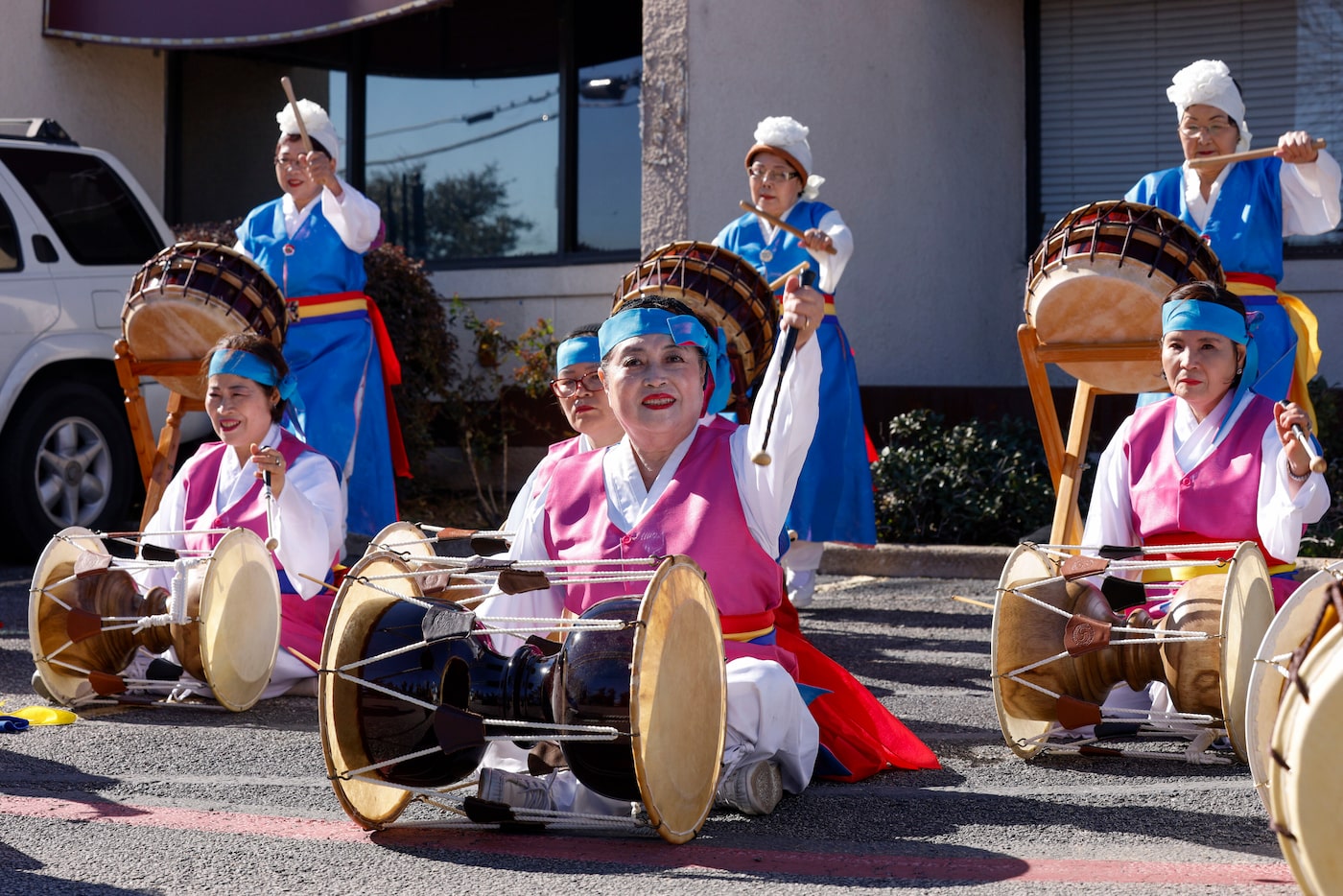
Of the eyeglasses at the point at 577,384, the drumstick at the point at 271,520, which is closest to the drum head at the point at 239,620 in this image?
the drumstick at the point at 271,520

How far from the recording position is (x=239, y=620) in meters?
4.55

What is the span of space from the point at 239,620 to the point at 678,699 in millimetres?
1857

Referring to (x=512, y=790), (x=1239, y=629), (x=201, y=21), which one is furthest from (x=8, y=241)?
(x=1239, y=629)

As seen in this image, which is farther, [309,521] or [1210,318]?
[309,521]

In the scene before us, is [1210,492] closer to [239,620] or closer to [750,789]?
[750,789]

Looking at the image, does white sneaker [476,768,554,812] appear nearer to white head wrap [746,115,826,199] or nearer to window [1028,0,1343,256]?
white head wrap [746,115,826,199]

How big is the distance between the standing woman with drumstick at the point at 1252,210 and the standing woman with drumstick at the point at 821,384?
145cm

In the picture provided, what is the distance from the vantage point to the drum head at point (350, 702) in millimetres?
3225

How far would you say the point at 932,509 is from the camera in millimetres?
7867

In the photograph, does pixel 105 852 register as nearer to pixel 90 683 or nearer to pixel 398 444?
pixel 90 683

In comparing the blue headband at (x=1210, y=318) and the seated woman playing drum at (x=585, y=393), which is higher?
the blue headband at (x=1210, y=318)

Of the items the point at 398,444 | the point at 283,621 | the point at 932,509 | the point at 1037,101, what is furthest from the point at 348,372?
the point at 1037,101

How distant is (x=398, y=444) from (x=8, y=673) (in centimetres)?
200

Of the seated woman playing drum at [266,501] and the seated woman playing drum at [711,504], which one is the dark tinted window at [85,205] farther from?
the seated woman playing drum at [711,504]
